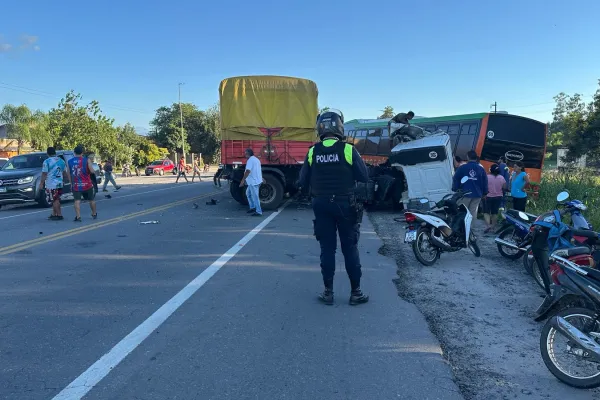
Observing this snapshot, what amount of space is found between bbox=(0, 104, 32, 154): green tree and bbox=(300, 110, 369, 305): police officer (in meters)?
46.2

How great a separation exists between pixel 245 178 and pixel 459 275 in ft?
22.5

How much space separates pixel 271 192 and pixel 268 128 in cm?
187

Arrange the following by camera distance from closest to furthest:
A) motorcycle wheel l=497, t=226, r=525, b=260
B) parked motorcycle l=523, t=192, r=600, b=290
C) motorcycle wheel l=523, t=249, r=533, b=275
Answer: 1. parked motorcycle l=523, t=192, r=600, b=290
2. motorcycle wheel l=523, t=249, r=533, b=275
3. motorcycle wheel l=497, t=226, r=525, b=260

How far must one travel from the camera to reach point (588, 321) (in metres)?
3.47

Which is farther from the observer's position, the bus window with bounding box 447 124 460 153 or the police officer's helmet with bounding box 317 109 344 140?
the bus window with bounding box 447 124 460 153

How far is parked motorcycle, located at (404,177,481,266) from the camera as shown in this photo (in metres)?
7.16

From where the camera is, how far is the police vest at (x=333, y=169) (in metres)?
5.01

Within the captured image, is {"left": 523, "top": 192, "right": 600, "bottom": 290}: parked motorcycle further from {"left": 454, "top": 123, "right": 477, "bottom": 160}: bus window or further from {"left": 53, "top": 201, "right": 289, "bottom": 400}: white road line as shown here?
{"left": 454, "top": 123, "right": 477, "bottom": 160}: bus window

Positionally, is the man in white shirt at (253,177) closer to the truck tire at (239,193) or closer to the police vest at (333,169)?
the truck tire at (239,193)

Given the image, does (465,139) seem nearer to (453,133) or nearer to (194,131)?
(453,133)

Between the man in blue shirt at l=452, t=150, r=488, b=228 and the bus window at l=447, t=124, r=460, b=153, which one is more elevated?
the bus window at l=447, t=124, r=460, b=153

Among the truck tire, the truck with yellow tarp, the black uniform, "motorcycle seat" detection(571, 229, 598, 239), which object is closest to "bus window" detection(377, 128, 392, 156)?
the truck with yellow tarp

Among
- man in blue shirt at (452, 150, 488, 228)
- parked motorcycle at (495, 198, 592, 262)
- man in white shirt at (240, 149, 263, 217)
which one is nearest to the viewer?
parked motorcycle at (495, 198, 592, 262)

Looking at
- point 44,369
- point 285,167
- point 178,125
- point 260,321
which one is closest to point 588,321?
point 260,321
